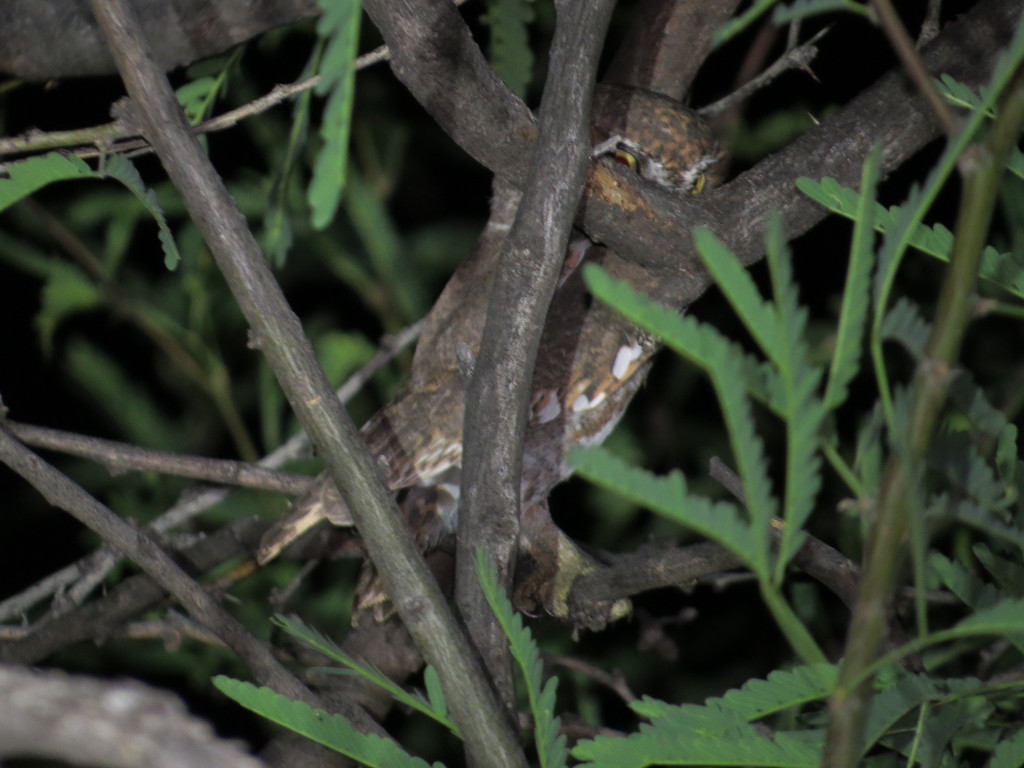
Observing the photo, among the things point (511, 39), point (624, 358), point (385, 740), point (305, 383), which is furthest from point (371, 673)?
point (511, 39)

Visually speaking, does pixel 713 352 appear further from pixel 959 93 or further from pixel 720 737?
pixel 959 93

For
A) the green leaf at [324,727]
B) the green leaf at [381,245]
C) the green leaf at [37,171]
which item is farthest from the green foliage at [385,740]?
the green leaf at [381,245]

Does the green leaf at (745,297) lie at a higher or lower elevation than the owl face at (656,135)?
lower

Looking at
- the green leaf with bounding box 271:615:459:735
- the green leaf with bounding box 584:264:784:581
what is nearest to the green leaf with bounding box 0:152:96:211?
the green leaf with bounding box 271:615:459:735

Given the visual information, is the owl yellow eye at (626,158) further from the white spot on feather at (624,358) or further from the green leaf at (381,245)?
the green leaf at (381,245)

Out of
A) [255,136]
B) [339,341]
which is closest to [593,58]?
[339,341]

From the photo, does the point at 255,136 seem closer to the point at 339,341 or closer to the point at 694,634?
the point at 339,341
